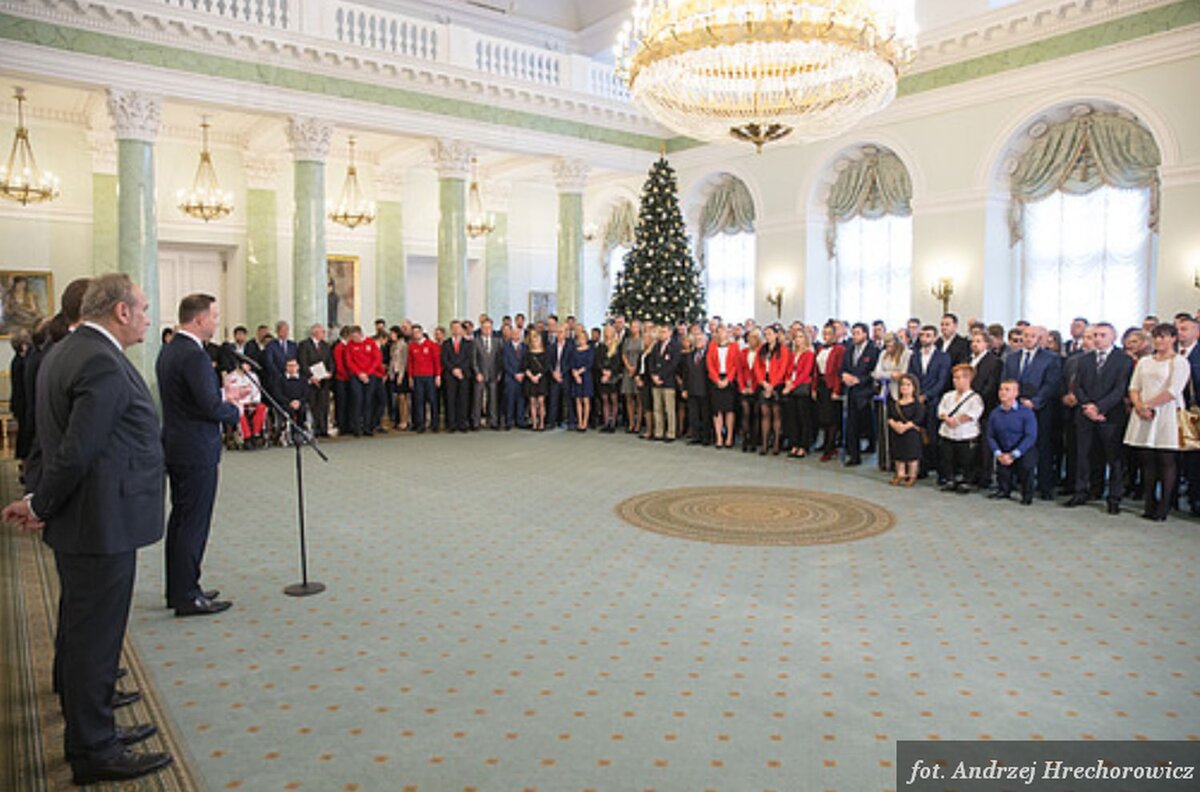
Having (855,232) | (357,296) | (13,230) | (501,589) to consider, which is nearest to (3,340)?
(13,230)

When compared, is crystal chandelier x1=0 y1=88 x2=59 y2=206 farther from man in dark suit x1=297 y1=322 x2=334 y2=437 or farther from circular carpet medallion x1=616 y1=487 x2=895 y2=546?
circular carpet medallion x1=616 y1=487 x2=895 y2=546

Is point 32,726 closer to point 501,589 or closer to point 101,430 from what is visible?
point 101,430

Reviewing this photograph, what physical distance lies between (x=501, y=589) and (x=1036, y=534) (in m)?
4.57

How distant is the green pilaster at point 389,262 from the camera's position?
69.2 feet

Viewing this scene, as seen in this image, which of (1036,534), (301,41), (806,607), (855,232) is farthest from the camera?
(855,232)

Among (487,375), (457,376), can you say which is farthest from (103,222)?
(487,375)

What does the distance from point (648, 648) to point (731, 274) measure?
16779 millimetres

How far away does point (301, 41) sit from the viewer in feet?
47.1

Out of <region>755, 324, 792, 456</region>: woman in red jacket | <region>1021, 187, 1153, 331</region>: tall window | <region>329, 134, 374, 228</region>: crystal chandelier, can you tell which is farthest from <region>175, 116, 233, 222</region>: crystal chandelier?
<region>1021, 187, 1153, 331</region>: tall window

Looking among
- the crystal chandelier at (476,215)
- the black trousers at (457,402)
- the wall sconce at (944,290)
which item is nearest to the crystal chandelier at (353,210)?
the crystal chandelier at (476,215)

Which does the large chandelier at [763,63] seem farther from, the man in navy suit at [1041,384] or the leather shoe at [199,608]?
the leather shoe at [199,608]

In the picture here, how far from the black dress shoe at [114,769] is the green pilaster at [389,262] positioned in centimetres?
1835

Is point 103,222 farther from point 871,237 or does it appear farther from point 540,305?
point 871,237

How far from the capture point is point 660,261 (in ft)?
54.4
